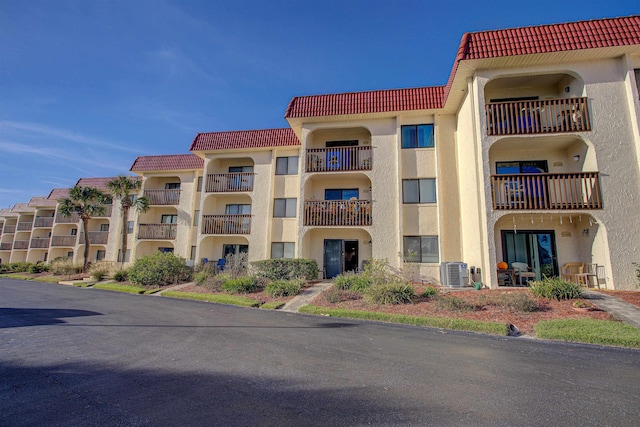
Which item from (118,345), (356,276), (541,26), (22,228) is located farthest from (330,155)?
(22,228)

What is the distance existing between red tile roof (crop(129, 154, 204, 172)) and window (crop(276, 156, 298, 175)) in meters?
7.23

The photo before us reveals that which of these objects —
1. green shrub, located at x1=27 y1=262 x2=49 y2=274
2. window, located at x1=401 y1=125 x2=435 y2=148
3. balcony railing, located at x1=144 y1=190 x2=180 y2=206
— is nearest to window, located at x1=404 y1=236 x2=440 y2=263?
window, located at x1=401 y1=125 x2=435 y2=148

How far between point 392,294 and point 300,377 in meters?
6.93

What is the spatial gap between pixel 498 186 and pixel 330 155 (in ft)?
28.1

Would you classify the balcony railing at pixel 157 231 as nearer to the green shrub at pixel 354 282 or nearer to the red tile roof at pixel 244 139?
the red tile roof at pixel 244 139

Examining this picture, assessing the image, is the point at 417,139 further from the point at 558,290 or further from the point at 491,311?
the point at 491,311

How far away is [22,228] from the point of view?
36938mm

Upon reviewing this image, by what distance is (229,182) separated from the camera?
20953 millimetres

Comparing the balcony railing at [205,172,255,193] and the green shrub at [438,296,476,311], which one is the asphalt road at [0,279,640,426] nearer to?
the green shrub at [438,296,476,311]

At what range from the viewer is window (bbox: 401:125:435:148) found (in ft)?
55.5

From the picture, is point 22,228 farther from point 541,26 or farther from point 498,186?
point 541,26

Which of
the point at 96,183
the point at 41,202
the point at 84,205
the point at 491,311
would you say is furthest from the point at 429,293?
the point at 41,202

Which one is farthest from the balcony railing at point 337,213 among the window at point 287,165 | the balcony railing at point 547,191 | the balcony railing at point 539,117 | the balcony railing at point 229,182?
the balcony railing at point 539,117

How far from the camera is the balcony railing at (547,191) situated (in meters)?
12.2
